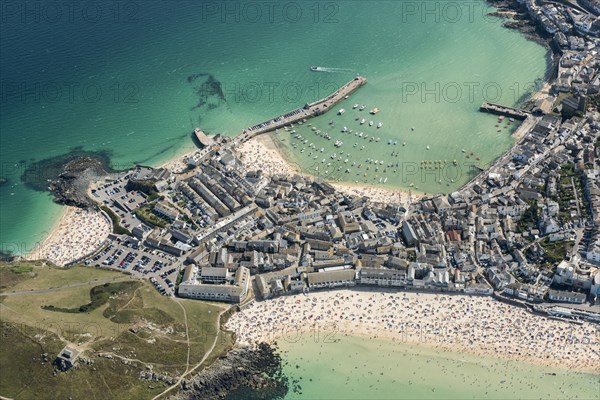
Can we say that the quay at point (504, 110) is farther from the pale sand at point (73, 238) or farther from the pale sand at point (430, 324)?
the pale sand at point (73, 238)

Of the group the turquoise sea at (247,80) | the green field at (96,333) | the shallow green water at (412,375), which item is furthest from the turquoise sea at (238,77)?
the shallow green water at (412,375)

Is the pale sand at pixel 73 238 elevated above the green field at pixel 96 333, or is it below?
above

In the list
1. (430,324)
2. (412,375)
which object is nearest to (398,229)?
(430,324)

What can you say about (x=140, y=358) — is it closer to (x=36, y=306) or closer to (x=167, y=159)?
(x=36, y=306)

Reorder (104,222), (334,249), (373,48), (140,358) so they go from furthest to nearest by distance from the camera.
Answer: (373,48)
(104,222)
(334,249)
(140,358)

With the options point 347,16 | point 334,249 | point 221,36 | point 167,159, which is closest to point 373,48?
point 347,16
